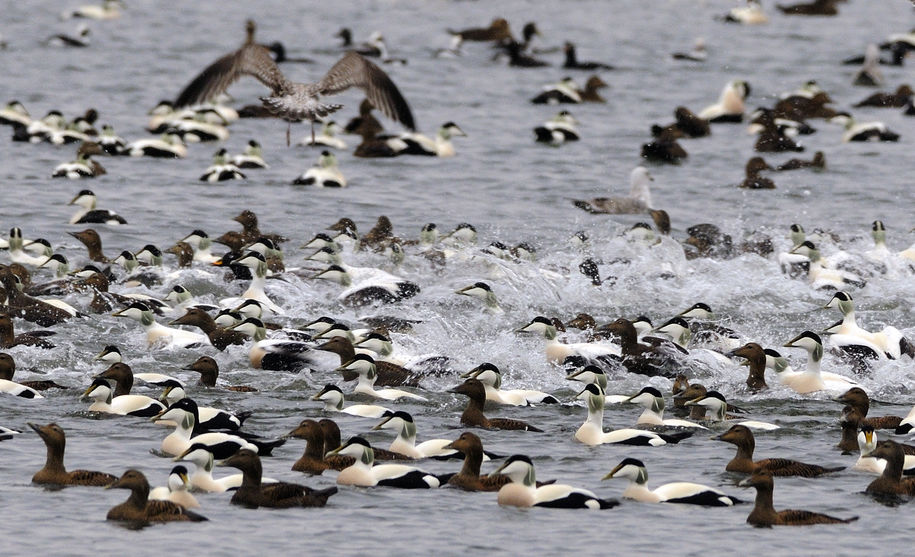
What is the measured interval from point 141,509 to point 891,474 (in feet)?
19.6

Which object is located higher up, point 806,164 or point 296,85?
point 296,85

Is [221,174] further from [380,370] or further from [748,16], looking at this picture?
[748,16]

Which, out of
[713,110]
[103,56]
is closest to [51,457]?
[713,110]

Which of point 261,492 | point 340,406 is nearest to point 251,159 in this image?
point 340,406

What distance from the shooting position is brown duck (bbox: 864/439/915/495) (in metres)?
13.7

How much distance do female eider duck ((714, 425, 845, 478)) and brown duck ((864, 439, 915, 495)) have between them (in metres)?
0.73

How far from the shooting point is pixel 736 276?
930 inches

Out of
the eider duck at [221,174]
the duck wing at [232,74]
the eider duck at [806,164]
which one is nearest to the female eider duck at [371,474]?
the duck wing at [232,74]

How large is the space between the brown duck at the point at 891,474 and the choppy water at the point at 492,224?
0.59ft

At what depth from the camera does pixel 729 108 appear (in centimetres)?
3834

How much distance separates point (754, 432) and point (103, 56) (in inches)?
1242

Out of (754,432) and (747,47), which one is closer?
(754,432)

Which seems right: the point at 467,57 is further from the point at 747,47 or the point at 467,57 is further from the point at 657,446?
the point at 657,446

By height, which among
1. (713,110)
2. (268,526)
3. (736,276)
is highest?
(713,110)
